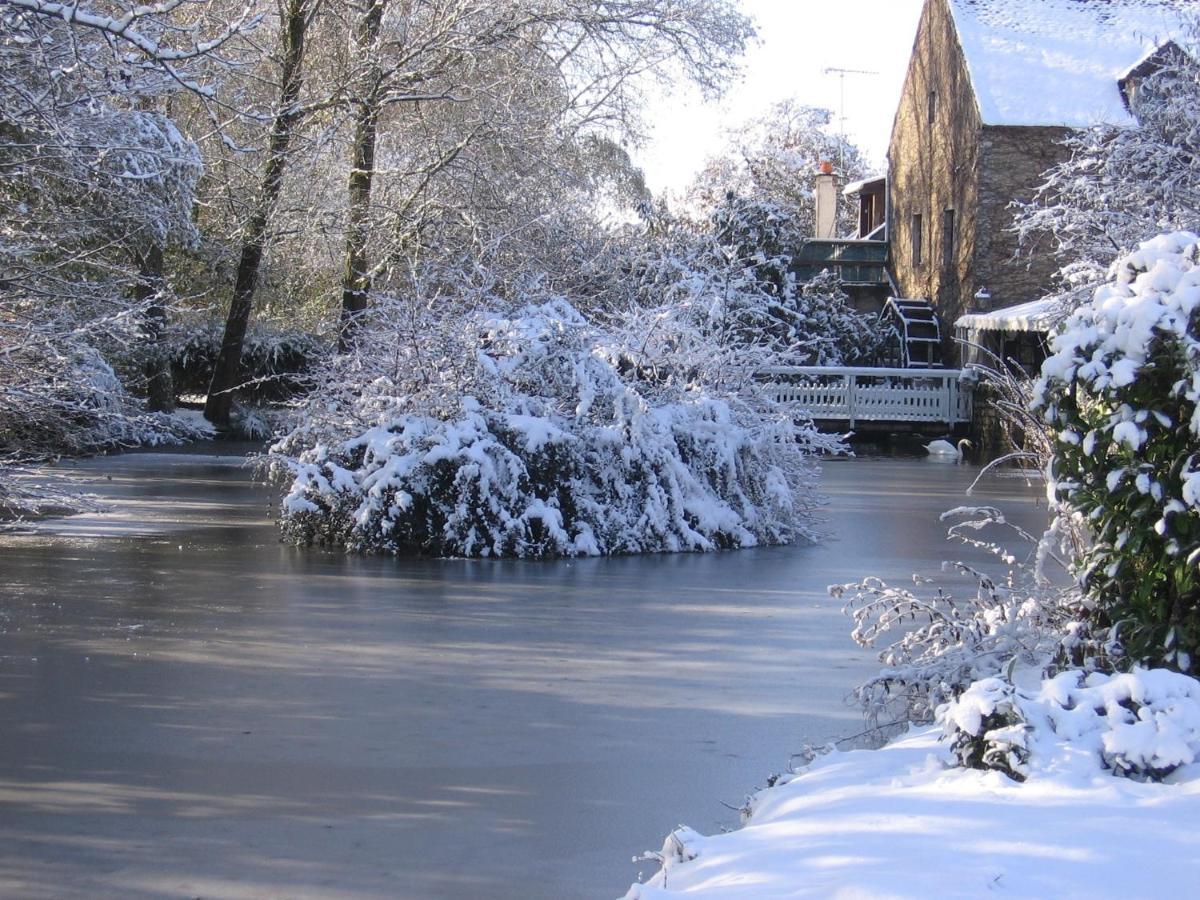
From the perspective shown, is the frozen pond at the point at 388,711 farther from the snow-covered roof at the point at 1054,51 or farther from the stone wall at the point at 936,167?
the stone wall at the point at 936,167

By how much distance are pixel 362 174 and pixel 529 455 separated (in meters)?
13.1

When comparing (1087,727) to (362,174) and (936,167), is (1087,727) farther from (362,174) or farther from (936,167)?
(936,167)

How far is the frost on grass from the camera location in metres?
12.9

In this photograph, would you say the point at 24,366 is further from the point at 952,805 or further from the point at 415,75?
the point at 415,75

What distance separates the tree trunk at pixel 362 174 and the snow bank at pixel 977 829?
19196mm

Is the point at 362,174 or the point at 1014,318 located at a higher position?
the point at 362,174

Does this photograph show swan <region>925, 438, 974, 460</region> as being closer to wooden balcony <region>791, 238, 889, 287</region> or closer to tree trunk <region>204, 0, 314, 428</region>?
wooden balcony <region>791, 238, 889, 287</region>

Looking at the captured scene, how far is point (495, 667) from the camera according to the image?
8352 millimetres

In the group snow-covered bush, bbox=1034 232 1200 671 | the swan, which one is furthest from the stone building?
snow-covered bush, bbox=1034 232 1200 671

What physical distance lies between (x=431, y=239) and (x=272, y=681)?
16.5m

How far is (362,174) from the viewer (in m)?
24.8

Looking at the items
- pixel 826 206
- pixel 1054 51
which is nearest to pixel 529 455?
pixel 1054 51

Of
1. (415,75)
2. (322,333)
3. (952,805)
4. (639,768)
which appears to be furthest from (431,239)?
(952,805)

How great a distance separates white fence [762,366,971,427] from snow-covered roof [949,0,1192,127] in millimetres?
5966
